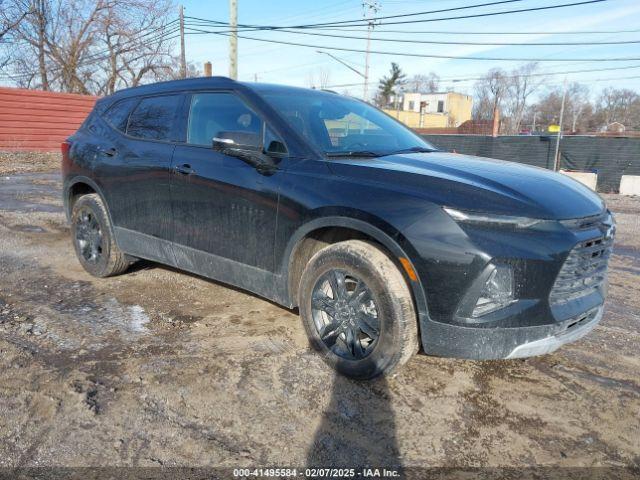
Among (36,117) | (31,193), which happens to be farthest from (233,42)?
(31,193)

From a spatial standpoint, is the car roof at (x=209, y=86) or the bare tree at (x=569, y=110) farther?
the bare tree at (x=569, y=110)

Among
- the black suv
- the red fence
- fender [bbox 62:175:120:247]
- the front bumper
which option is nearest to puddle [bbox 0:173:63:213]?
fender [bbox 62:175:120:247]

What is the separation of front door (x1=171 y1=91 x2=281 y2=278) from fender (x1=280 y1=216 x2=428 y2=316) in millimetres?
160

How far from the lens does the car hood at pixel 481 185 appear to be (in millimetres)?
2656

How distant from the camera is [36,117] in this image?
19750 mm

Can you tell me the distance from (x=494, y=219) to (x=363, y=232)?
2.38 ft

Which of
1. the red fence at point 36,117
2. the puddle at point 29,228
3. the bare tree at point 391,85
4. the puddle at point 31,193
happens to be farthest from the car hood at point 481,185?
the bare tree at point 391,85

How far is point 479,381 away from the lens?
317cm

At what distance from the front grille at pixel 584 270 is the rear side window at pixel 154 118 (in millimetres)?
3066

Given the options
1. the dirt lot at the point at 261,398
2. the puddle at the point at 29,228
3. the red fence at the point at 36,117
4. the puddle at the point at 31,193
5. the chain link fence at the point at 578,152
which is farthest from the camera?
the red fence at the point at 36,117

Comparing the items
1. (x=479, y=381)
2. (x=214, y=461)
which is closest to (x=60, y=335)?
(x=214, y=461)

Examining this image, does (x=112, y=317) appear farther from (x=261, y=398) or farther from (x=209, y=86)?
(x=209, y=86)

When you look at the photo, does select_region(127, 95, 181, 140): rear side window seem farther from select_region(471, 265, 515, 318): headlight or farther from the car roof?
select_region(471, 265, 515, 318): headlight

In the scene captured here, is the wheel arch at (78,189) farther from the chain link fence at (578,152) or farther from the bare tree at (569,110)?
the bare tree at (569,110)
